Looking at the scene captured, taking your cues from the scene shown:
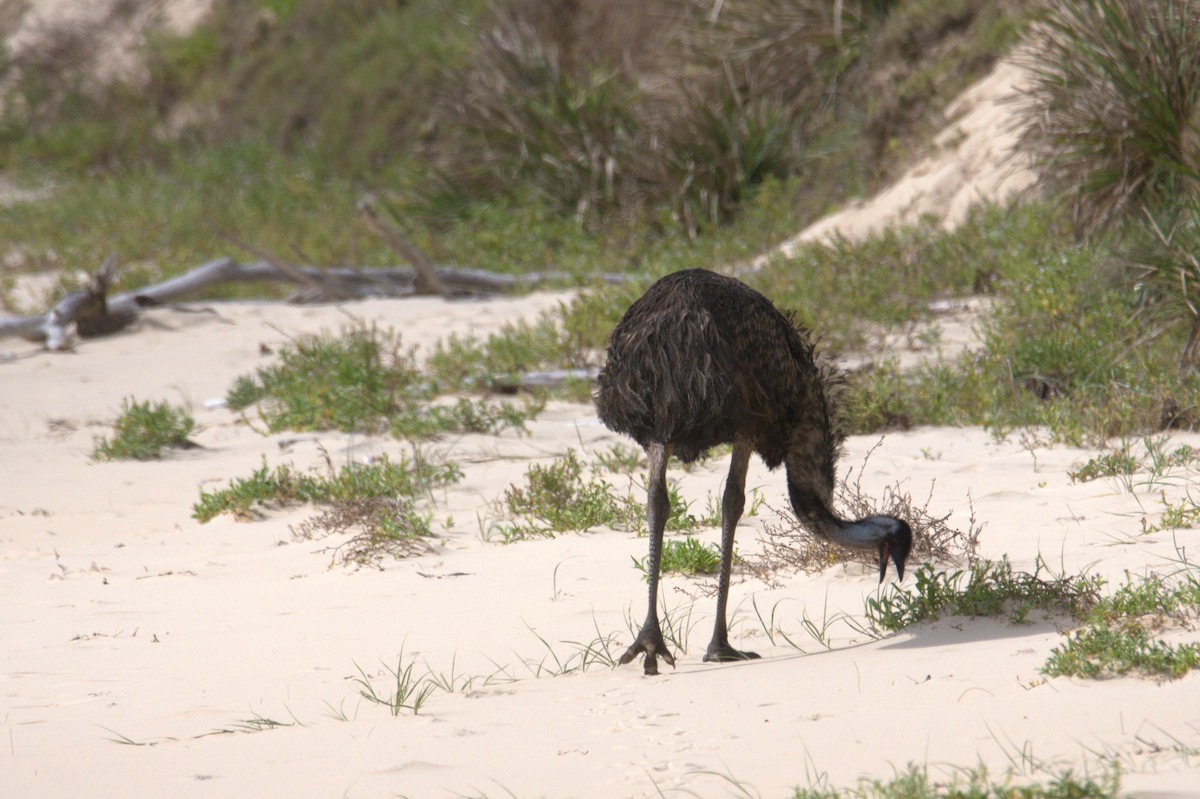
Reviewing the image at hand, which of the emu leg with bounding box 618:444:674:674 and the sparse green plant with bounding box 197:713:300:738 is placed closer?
the sparse green plant with bounding box 197:713:300:738

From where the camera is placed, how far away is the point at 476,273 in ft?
39.2

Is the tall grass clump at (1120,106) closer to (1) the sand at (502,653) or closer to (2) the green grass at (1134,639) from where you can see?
(1) the sand at (502,653)

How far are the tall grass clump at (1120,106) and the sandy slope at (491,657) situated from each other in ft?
7.84

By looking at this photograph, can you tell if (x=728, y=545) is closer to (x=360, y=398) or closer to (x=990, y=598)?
(x=990, y=598)

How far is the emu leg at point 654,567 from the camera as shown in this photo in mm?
3986

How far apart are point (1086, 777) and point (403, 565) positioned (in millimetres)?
3418

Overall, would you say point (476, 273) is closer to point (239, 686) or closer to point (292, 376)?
point (292, 376)

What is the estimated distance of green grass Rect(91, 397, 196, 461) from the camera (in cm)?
761

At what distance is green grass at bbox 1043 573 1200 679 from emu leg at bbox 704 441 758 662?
40.7 inches

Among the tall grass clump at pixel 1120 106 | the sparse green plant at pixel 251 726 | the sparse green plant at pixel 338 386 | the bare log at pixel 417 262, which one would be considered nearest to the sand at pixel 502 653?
the sparse green plant at pixel 251 726

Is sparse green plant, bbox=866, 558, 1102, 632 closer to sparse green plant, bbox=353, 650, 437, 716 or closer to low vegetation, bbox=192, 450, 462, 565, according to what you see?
sparse green plant, bbox=353, 650, 437, 716

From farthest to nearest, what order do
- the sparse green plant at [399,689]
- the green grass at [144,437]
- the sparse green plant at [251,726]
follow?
the green grass at [144,437], the sparse green plant at [399,689], the sparse green plant at [251,726]

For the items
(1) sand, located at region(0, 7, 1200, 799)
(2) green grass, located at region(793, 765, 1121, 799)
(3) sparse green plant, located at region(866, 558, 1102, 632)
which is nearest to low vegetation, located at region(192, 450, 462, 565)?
(1) sand, located at region(0, 7, 1200, 799)

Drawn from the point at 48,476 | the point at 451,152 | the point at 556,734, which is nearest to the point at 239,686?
the point at 556,734
